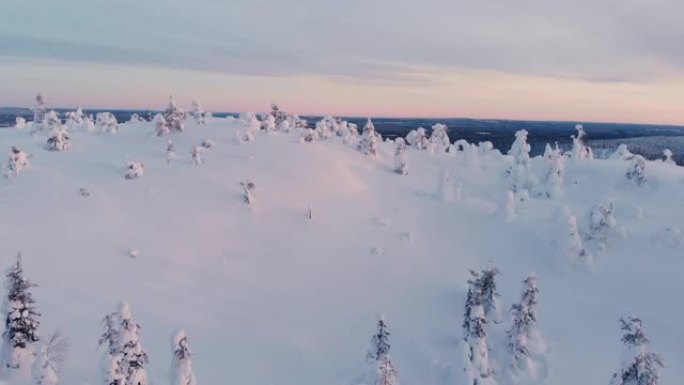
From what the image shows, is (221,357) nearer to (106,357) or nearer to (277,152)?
(106,357)

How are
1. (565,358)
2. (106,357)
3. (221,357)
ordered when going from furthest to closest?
(565,358)
(221,357)
(106,357)

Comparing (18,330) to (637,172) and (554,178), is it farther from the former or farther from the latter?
(637,172)

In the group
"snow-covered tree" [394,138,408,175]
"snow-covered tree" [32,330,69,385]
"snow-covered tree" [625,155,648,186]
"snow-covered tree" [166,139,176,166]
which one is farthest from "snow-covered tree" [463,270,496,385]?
"snow-covered tree" [625,155,648,186]

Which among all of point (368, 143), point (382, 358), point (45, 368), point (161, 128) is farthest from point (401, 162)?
point (45, 368)

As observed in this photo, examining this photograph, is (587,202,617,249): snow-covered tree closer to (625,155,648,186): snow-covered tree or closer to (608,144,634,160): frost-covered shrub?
(625,155,648,186): snow-covered tree

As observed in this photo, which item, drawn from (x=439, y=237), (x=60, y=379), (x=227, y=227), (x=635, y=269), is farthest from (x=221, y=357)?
(x=635, y=269)

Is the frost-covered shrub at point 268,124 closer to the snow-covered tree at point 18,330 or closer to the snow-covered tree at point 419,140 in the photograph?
the snow-covered tree at point 419,140
